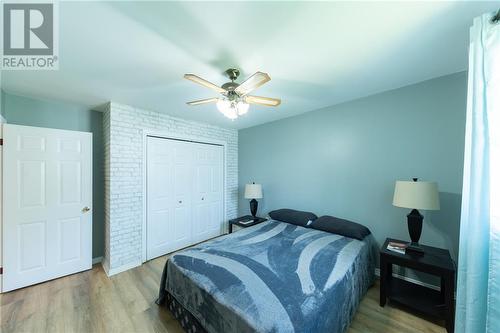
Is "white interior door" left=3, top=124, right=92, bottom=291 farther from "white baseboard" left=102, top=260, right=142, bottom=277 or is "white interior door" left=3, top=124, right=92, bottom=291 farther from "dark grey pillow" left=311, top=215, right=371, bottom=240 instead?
"dark grey pillow" left=311, top=215, right=371, bottom=240

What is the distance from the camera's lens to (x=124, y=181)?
9.14ft

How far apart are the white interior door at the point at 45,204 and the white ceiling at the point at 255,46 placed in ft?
2.14

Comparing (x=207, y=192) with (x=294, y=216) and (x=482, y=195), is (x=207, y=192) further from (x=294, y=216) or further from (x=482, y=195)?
(x=482, y=195)

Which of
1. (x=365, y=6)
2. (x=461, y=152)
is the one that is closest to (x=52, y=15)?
(x=365, y=6)

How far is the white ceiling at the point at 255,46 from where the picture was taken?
3.86 ft

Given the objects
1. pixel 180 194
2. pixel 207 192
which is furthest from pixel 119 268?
pixel 207 192

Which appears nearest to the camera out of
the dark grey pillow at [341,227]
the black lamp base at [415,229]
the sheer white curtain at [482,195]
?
the sheer white curtain at [482,195]

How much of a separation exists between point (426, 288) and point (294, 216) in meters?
1.66

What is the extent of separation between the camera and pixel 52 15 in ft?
3.96

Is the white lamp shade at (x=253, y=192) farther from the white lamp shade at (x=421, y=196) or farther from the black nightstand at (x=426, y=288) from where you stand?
the white lamp shade at (x=421, y=196)

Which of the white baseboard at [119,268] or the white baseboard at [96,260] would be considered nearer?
the white baseboard at [119,268]

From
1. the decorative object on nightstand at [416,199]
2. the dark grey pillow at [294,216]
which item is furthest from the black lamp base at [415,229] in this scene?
the dark grey pillow at [294,216]

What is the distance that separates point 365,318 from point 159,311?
206cm

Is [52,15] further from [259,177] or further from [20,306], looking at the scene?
[259,177]
